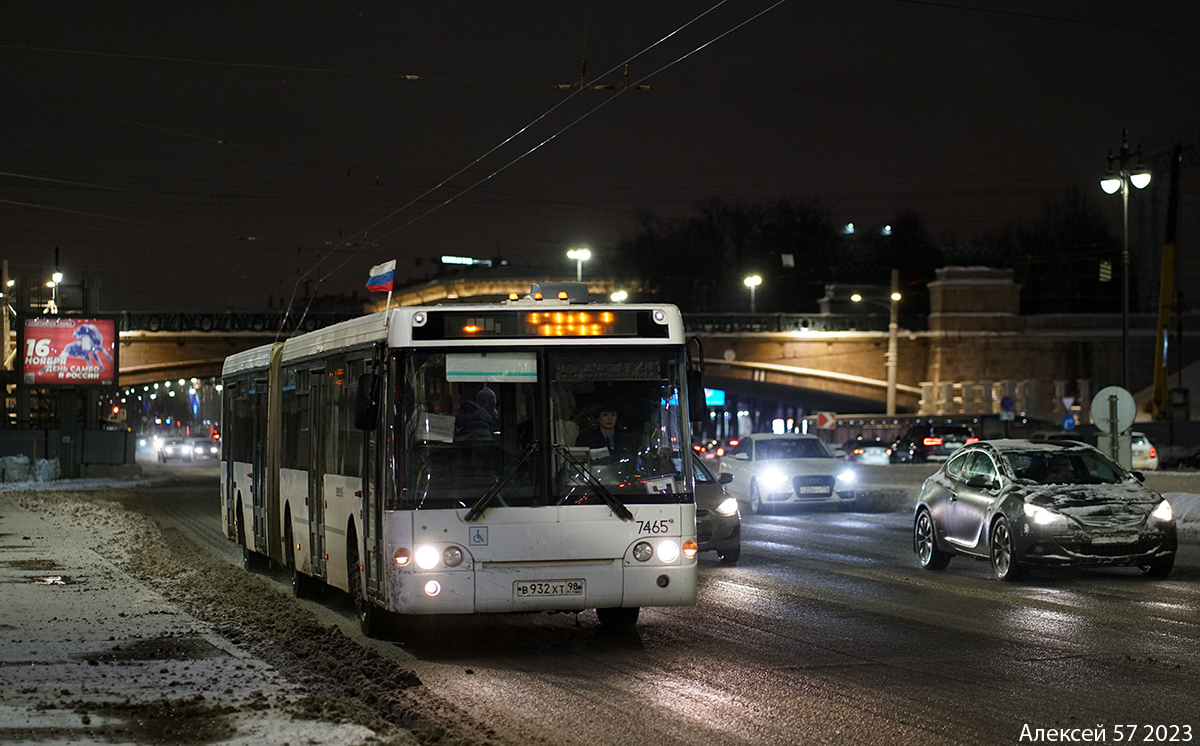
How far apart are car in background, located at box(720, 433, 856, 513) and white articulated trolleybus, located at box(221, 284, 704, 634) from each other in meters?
18.4

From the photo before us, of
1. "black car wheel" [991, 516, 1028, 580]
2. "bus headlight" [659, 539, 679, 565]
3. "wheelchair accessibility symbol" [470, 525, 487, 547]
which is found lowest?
"black car wheel" [991, 516, 1028, 580]

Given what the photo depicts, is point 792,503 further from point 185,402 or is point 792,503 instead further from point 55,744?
point 185,402

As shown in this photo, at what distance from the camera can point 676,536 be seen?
11.0 metres

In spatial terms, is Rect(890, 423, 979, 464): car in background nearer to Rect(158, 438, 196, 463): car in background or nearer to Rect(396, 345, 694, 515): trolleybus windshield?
Rect(396, 345, 694, 515): trolleybus windshield

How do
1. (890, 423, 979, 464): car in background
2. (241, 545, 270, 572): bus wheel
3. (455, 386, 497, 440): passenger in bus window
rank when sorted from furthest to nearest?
(890, 423, 979, 464): car in background, (241, 545, 270, 572): bus wheel, (455, 386, 497, 440): passenger in bus window

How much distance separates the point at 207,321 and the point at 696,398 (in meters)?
61.7

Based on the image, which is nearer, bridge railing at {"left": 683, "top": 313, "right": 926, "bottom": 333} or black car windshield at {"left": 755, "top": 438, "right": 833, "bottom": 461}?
black car windshield at {"left": 755, "top": 438, "right": 833, "bottom": 461}

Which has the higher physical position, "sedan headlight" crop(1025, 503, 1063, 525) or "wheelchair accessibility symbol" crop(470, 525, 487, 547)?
"wheelchair accessibility symbol" crop(470, 525, 487, 547)

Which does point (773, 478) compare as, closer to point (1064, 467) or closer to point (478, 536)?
point (1064, 467)

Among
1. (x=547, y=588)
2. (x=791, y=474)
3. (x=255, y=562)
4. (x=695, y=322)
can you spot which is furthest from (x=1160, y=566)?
(x=695, y=322)

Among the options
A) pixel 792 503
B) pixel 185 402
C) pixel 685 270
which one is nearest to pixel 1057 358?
pixel 685 270

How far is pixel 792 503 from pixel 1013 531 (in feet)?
46.2

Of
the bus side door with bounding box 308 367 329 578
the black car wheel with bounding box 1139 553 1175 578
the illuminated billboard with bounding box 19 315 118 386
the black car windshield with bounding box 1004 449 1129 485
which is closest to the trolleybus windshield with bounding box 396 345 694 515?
the bus side door with bounding box 308 367 329 578

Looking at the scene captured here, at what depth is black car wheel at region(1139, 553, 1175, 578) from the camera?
15664mm
